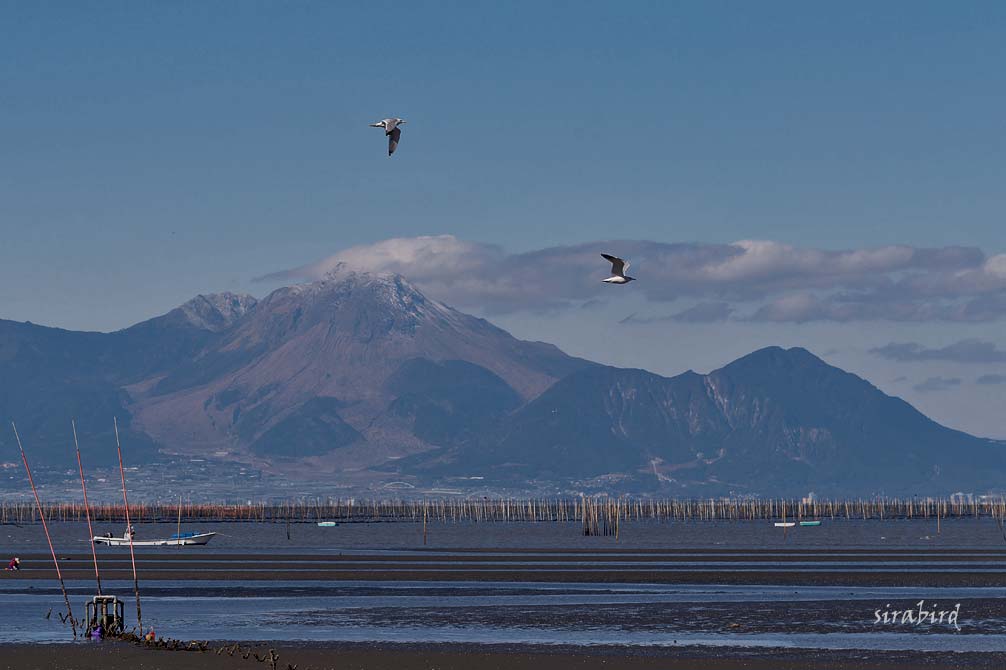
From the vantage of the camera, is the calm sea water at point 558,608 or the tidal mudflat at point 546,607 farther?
the calm sea water at point 558,608

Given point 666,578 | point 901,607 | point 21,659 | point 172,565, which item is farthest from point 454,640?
point 172,565

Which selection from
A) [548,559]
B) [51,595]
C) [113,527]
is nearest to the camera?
[51,595]

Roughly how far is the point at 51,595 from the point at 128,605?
18.5 feet

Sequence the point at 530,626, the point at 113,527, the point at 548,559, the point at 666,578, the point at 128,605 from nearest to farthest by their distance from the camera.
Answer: the point at 530,626, the point at 128,605, the point at 666,578, the point at 548,559, the point at 113,527

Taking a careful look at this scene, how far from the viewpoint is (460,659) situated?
35969mm

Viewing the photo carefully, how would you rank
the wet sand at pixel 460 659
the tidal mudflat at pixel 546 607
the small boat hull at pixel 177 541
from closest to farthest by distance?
1. the wet sand at pixel 460 659
2. the tidal mudflat at pixel 546 607
3. the small boat hull at pixel 177 541

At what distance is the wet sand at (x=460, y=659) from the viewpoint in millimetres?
34469

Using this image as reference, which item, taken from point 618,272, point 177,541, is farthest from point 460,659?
point 177,541

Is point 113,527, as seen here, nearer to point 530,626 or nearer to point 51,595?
point 51,595

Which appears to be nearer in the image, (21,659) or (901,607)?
(21,659)

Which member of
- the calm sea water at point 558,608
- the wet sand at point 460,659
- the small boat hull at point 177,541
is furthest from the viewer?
the small boat hull at point 177,541

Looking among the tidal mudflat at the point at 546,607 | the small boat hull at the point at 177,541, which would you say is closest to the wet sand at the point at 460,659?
the tidal mudflat at the point at 546,607

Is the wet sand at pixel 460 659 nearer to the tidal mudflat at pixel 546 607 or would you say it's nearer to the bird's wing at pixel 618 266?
the tidal mudflat at pixel 546 607

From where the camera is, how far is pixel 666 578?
63.0m
